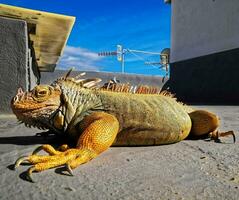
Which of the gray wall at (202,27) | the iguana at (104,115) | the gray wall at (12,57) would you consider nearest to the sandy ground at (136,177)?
the iguana at (104,115)

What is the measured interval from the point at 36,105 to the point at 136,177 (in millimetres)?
1161

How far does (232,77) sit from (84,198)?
12.8 metres

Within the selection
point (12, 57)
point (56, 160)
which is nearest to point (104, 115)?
point (56, 160)

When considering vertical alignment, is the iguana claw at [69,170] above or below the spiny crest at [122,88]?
below

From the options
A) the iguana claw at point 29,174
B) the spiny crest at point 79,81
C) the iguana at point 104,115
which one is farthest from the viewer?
the spiny crest at point 79,81

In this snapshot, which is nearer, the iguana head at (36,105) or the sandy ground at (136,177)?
the sandy ground at (136,177)

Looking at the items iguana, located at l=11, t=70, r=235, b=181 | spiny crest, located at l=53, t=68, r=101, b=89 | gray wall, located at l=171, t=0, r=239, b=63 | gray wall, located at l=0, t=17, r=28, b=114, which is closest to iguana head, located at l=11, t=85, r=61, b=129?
iguana, located at l=11, t=70, r=235, b=181

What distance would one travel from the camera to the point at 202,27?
15438mm

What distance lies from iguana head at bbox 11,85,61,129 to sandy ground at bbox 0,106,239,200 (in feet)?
0.92

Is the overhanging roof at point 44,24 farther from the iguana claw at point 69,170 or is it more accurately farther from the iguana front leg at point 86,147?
the iguana claw at point 69,170

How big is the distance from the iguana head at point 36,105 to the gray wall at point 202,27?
11878 mm

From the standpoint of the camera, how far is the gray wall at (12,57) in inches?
228

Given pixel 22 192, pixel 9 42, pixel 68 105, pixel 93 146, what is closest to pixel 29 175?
pixel 22 192

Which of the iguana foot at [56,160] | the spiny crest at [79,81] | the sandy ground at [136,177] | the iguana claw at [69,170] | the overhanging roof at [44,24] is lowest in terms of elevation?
the sandy ground at [136,177]
